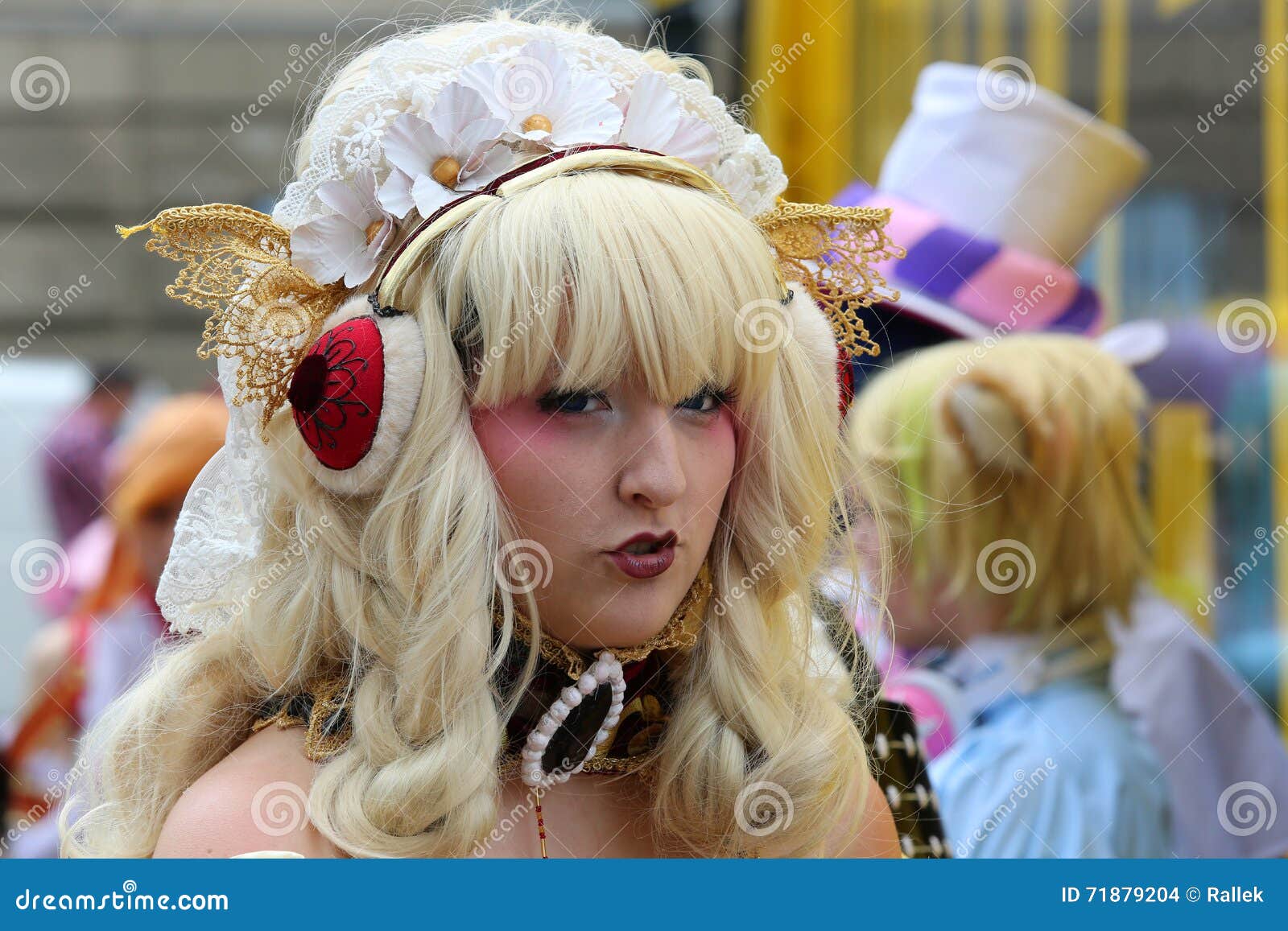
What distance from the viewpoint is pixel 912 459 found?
2580 millimetres

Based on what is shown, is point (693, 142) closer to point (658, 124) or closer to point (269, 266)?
point (658, 124)

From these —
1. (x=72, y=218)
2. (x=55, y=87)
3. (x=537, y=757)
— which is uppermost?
(x=537, y=757)

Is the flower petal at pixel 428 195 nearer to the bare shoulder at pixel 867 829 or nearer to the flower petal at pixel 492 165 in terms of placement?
the flower petal at pixel 492 165

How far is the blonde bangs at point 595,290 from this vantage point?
4.18 feet

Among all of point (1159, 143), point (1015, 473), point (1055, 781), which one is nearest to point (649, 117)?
point (1015, 473)

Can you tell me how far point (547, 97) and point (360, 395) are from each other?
0.41 metres

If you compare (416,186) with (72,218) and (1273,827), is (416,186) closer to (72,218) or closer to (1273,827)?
(1273,827)

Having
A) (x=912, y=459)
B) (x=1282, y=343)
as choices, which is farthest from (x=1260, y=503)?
(x=912, y=459)

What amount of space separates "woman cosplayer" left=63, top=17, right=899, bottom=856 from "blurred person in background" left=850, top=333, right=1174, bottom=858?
101cm

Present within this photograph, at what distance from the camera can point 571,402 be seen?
1.31 m

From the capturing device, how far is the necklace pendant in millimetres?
1391

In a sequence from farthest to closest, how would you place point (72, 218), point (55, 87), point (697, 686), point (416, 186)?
point (72, 218), point (55, 87), point (697, 686), point (416, 186)

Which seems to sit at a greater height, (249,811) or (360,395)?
(360,395)
